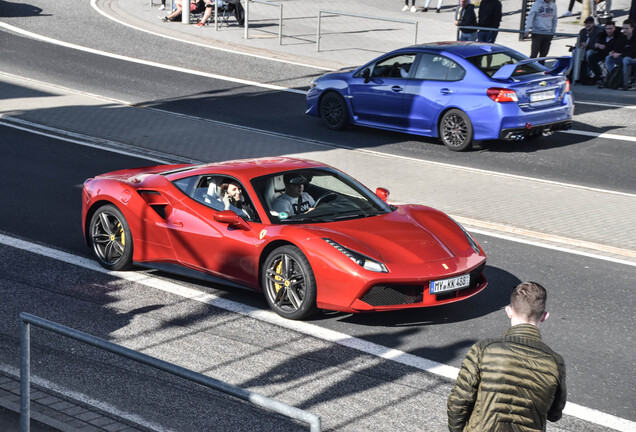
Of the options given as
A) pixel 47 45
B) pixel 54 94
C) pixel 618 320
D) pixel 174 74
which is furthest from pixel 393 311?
pixel 47 45

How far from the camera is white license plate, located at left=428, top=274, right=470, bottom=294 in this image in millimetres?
8516

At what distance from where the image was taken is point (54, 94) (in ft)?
69.7

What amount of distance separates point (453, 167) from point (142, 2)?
22261 mm

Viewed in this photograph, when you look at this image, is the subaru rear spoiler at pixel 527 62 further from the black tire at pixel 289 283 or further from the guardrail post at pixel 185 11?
the guardrail post at pixel 185 11

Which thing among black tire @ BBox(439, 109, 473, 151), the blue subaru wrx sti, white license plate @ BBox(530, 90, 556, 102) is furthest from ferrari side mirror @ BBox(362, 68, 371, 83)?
white license plate @ BBox(530, 90, 556, 102)

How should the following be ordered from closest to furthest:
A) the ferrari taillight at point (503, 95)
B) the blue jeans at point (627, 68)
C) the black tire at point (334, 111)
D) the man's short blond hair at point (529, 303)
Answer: the man's short blond hair at point (529, 303), the ferrari taillight at point (503, 95), the black tire at point (334, 111), the blue jeans at point (627, 68)

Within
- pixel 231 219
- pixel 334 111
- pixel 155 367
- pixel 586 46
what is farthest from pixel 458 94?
pixel 155 367

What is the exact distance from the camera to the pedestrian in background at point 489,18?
24.1 meters

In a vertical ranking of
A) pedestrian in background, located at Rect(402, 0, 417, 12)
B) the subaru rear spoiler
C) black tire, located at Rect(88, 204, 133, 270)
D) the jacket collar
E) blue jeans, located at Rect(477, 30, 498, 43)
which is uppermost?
pedestrian in background, located at Rect(402, 0, 417, 12)

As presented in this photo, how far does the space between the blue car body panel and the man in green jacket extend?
1212cm

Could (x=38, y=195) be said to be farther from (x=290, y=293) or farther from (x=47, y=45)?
(x=47, y=45)

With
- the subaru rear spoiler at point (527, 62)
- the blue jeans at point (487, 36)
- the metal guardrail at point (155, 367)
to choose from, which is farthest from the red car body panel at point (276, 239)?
the blue jeans at point (487, 36)

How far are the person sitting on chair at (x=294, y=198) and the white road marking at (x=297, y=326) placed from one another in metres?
0.98

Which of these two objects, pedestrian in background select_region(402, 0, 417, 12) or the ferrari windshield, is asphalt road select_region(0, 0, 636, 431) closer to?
the ferrari windshield
